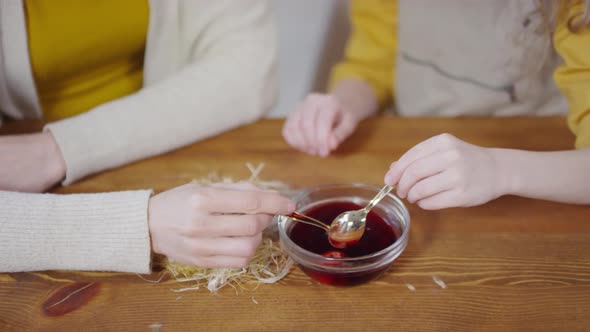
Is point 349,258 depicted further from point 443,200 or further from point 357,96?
point 357,96

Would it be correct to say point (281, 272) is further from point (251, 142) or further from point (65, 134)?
point (65, 134)

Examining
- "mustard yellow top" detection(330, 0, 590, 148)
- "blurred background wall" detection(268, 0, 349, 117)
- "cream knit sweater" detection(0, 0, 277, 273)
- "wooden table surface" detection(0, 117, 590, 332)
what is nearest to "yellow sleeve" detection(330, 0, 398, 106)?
"mustard yellow top" detection(330, 0, 590, 148)

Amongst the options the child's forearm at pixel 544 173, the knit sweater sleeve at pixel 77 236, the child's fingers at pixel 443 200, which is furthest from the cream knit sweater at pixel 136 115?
the child's forearm at pixel 544 173

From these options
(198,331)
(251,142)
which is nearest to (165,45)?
(251,142)

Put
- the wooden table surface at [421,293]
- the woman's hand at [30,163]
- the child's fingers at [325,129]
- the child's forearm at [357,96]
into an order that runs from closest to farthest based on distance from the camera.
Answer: the wooden table surface at [421,293] → the woman's hand at [30,163] → the child's fingers at [325,129] → the child's forearm at [357,96]

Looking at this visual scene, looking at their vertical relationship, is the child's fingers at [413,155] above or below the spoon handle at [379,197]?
above

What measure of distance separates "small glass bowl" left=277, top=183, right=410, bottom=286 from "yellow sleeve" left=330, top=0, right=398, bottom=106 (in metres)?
0.72

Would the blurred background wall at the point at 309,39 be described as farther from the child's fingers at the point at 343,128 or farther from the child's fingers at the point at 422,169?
the child's fingers at the point at 422,169

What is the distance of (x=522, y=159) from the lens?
34.8 inches

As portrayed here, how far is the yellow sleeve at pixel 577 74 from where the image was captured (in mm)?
1007

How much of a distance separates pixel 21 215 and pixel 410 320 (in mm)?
678

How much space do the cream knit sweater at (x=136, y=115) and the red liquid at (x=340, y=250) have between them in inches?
10.5

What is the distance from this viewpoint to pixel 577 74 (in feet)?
3.44

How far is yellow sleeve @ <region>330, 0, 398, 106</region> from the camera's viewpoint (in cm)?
147
